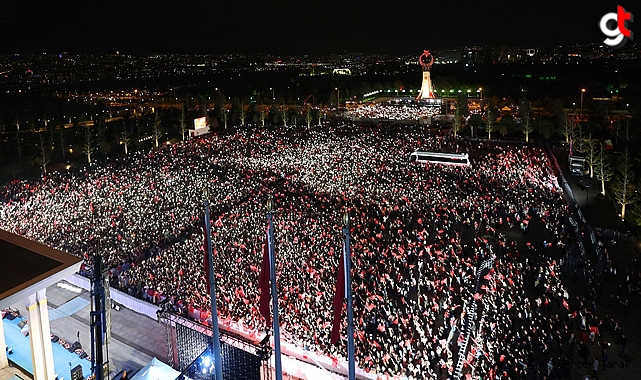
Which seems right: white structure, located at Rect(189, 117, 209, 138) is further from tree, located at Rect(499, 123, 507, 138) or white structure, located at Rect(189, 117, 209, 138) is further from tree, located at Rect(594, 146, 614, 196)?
tree, located at Rect(594, 146, 614, 196)

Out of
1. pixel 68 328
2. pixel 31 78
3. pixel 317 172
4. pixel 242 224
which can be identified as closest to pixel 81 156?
pixel 317 172

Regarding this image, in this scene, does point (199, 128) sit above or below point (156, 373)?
above

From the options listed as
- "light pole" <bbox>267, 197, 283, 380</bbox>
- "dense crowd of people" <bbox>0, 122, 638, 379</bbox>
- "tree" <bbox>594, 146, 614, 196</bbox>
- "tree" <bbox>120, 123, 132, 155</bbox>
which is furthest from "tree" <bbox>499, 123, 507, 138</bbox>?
"light pole" <bbox>267, 197, 283, 380</bbox>

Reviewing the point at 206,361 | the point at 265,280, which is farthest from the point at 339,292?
the point at 206,361

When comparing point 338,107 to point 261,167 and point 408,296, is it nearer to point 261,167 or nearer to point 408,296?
point 261,167

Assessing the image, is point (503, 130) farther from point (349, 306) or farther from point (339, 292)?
point (349, 306)

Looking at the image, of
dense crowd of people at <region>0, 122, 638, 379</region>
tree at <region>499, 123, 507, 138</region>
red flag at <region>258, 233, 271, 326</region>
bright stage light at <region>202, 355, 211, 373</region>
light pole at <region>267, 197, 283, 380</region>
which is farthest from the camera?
tree at <region>499, 123, 507, 138</region>
